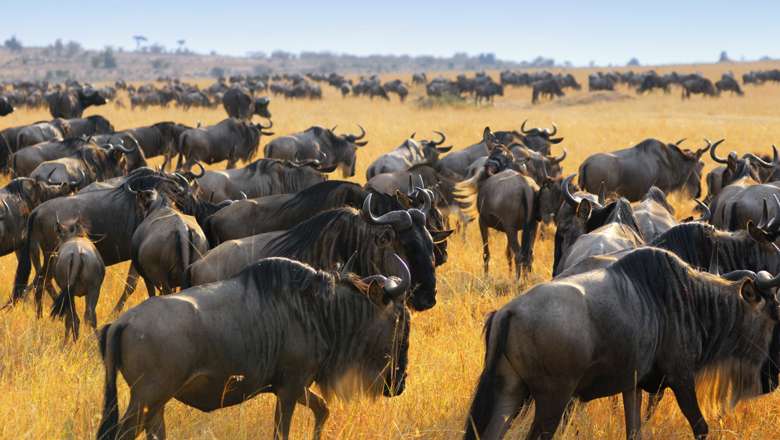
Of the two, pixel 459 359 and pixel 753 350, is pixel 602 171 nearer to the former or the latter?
pixel 459 359

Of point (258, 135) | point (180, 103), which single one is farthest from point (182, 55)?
point (258, 135)

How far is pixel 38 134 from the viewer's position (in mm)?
14523

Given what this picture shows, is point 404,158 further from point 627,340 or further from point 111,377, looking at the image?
point 111,377

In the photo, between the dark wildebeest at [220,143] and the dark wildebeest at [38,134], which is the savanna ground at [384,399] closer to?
the dark wildebeest at [38,134]

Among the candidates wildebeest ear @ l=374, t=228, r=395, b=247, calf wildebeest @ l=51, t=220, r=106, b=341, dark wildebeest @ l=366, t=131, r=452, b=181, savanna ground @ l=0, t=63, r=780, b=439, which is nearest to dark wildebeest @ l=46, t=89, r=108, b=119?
dark wildebeest @ l=366, t=131, r=452, b=181

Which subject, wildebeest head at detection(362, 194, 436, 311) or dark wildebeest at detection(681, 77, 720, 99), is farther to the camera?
dark wildebeest at detection(681, 77, 720, 99)

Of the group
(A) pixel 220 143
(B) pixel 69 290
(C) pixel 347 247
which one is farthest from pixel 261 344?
(A) pixel 220 143

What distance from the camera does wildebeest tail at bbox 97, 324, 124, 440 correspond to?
3668mm

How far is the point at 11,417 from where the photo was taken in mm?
4410

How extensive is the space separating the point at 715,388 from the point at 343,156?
10.9m

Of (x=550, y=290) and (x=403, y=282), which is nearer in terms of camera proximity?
(x=550, y=290)

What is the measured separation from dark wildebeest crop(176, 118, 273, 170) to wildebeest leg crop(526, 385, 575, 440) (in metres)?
12.4

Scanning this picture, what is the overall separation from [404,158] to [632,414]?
8.70 m

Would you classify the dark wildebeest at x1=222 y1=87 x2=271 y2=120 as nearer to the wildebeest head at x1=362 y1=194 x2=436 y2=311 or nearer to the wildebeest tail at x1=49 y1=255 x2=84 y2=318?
the wildebeest tail at x1=49 y1=255 x2=84 y2=318
